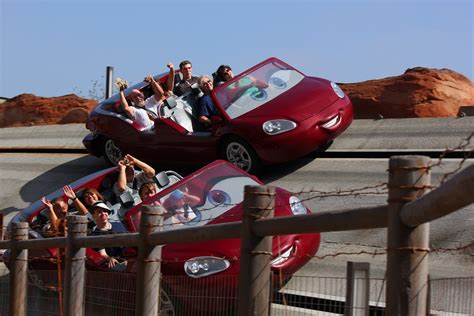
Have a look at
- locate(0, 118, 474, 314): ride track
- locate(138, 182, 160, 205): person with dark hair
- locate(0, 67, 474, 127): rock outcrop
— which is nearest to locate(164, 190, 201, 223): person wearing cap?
locate(138, 182, 160, 205): person with dark hair

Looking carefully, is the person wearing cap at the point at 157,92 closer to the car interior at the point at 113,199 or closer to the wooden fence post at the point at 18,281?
the car interior at the point at 113,199

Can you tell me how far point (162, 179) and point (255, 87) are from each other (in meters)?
3.72

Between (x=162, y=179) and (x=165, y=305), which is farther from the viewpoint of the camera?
(x=162, y=179)

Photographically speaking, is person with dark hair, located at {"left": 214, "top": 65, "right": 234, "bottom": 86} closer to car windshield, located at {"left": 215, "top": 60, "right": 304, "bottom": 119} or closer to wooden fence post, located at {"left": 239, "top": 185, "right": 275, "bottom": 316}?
car windshield, located at {"left": 215, "top": 60, "right": 304, "bottom": 119}

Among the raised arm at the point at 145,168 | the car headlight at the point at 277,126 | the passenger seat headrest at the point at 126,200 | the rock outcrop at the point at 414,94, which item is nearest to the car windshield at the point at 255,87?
the car headlight at the point at 277,126

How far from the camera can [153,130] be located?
52.0 ft

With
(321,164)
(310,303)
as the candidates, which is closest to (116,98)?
(321,164)

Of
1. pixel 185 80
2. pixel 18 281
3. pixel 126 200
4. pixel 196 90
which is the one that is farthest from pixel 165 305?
pixel 185 80

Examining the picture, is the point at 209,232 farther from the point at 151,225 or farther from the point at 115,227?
the point at 115,227

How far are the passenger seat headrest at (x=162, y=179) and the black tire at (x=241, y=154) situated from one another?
9.04 feet

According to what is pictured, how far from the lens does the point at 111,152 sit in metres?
17.3

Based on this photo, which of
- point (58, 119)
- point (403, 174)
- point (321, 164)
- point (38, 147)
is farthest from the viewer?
point (58, 119)

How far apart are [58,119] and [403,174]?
102 ft

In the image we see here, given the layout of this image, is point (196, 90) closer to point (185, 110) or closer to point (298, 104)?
point (185, 110)
